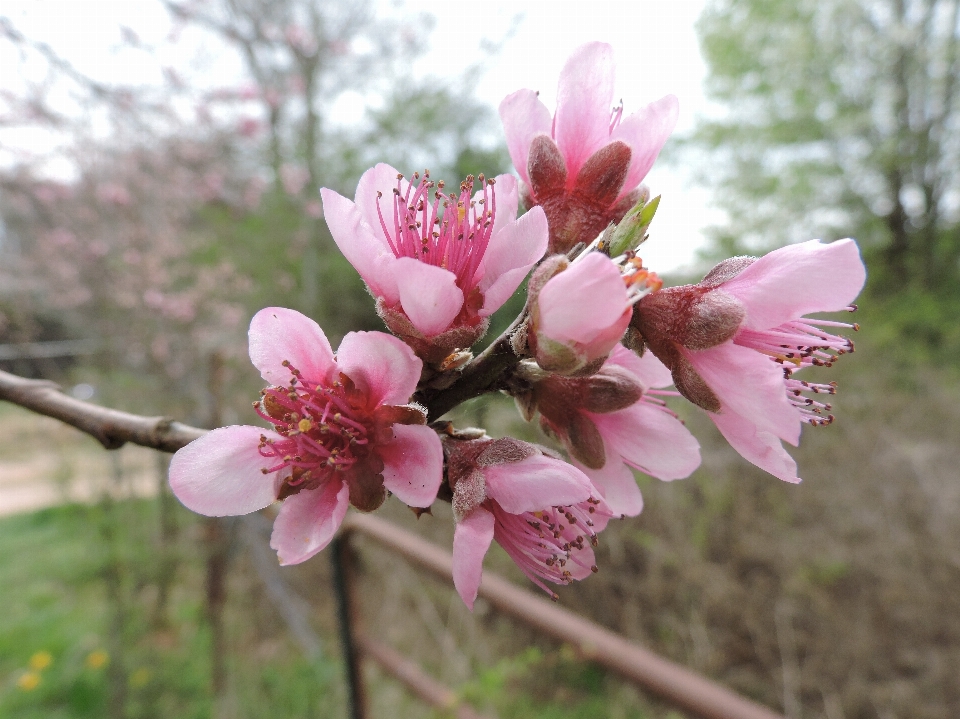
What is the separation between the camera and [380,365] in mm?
551

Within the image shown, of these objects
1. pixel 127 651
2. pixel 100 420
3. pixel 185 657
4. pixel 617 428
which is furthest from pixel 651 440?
pixel 185 657

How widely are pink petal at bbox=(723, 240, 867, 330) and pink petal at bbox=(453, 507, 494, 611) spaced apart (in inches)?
12.7

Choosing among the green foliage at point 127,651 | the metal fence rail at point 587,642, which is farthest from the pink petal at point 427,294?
the green foliage at point 127,651

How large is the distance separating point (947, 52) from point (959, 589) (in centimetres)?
727

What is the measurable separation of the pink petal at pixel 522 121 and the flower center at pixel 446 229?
0.07 m

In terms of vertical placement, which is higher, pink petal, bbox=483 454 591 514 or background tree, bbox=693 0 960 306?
background tree, bbox=693 0 960 306

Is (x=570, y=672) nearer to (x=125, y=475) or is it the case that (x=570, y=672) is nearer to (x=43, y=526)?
(x=125, y=475)

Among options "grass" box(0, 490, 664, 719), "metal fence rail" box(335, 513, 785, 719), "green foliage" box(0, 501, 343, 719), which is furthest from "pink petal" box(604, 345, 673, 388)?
"green foliage" box(0, 501, 343, 719)

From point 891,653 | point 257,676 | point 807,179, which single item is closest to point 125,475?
point 257,676

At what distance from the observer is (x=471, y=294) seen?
61 cm

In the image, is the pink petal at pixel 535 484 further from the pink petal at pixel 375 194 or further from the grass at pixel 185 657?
the grass at pixel 185 657

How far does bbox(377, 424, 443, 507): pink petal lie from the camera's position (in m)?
0.53

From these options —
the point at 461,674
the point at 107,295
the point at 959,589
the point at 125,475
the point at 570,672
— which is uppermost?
the point at 107,295

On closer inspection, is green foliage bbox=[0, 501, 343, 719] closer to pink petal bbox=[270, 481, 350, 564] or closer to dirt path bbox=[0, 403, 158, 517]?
dirt path bbox=[0, 403, 158, 517]
